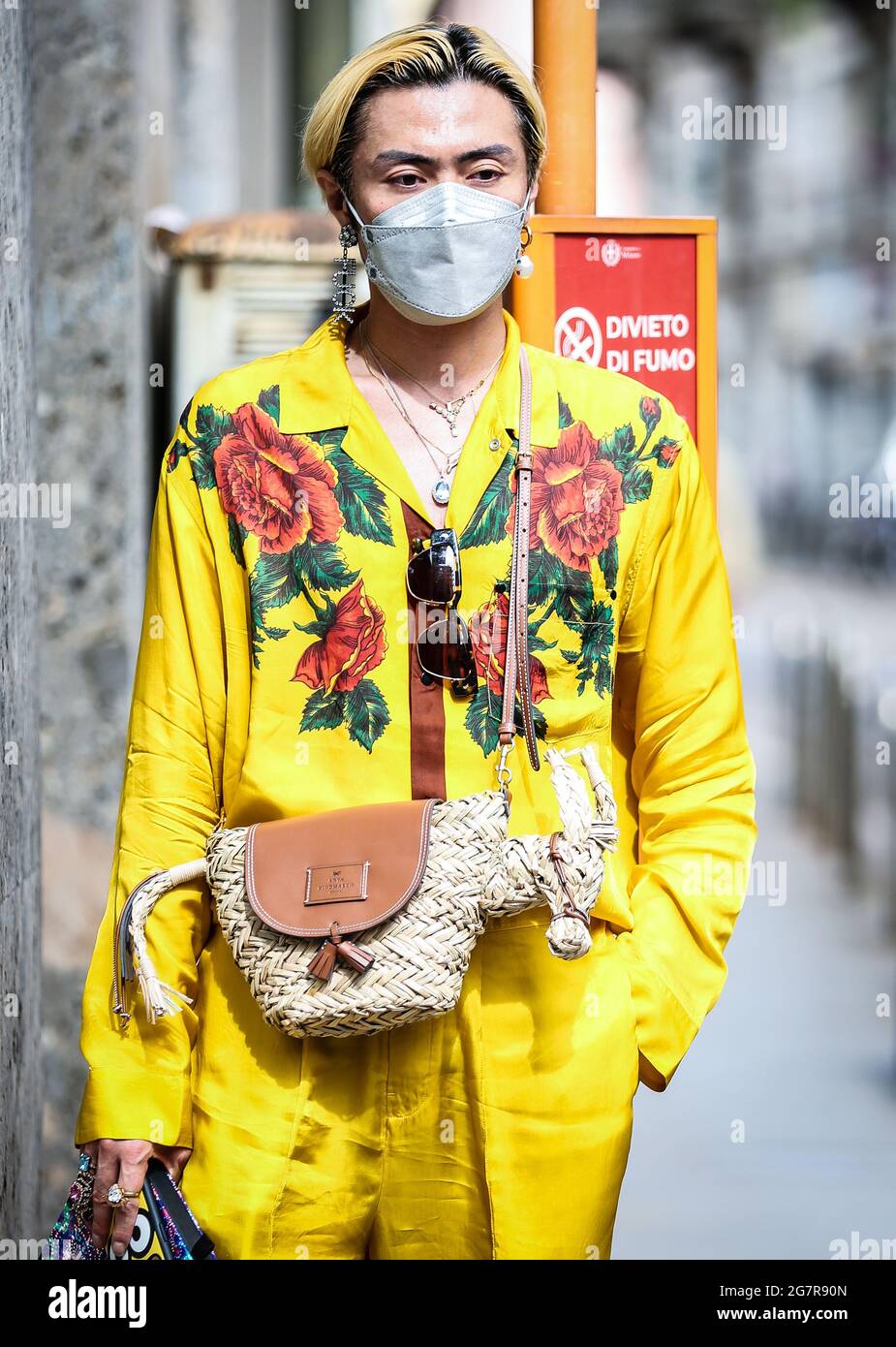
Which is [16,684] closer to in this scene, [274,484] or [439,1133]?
[274,484]

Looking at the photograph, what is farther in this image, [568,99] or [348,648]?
[568,99]

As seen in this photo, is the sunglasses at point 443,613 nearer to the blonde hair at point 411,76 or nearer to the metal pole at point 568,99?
the blonde hair at point 411,76

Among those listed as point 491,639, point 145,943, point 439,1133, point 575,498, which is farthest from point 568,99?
point 439,1133

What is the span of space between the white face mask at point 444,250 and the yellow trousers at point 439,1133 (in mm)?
885

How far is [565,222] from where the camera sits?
2898mm

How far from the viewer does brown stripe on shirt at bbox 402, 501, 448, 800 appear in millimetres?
2389

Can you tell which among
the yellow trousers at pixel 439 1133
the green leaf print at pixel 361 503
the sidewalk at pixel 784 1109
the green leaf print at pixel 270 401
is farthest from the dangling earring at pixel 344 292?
the sidewalk at pixel 784 1109

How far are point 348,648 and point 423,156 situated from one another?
69 centimetres

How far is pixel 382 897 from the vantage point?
87.6 inches

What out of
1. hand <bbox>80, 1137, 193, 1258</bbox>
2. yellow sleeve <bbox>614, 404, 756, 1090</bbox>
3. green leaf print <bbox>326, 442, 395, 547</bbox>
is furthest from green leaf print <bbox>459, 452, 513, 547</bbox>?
hand <bbox>80, 1137, 193, 1258</bbox>

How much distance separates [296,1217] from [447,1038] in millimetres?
319

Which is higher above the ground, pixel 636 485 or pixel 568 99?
pixel 568 99

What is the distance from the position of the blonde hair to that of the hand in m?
1.38
